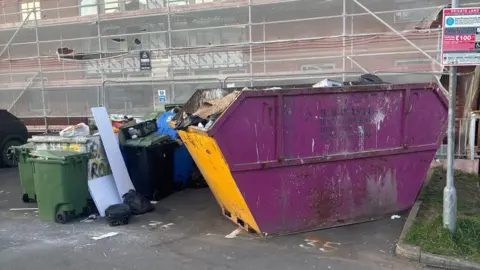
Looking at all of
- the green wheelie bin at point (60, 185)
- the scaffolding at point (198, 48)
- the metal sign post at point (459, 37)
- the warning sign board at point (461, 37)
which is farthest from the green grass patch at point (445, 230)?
the scaffolding at point (198, 48)

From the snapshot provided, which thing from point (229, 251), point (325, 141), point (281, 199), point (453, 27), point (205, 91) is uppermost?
point (453, 27)

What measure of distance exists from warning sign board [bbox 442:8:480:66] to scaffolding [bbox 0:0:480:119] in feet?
19.3

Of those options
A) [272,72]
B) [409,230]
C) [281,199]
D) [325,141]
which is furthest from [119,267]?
[272,72]

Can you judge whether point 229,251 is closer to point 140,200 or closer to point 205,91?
point 140,200

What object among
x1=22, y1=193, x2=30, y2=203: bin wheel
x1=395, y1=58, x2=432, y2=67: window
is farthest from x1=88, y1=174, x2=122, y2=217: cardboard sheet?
x1=395, y1=58, x2=432, y2=67: window

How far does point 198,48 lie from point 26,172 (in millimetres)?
6882

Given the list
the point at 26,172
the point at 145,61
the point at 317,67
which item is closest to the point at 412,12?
the point at 317,67

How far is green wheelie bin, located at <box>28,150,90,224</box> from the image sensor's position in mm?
6047

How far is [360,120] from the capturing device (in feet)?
18.0

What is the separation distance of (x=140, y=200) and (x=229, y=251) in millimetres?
2271

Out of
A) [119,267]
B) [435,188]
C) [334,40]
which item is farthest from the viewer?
[334,40]

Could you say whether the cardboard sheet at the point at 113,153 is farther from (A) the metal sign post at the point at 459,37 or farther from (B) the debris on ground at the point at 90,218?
(A) the metal sign post at the point at 459,37

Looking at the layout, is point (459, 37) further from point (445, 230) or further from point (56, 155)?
point (56, 155)

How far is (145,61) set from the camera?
13203 mm
